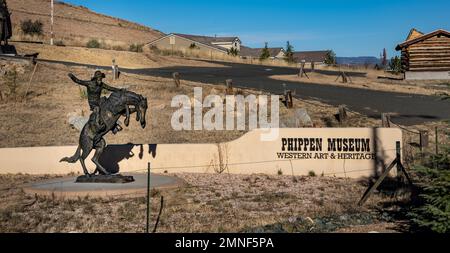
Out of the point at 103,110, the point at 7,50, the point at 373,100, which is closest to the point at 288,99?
the point at 373,100

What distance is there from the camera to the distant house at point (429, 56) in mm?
39094

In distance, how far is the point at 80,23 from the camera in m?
91.0

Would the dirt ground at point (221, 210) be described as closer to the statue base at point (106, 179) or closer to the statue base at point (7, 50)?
the statue base at point (106, 179)

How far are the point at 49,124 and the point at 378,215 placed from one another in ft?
52.1

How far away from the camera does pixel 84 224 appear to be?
10102 mm

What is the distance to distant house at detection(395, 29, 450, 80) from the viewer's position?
39.1 meters

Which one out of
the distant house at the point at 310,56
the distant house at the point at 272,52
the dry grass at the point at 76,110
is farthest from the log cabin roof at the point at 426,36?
the distant house at the point at 272,52

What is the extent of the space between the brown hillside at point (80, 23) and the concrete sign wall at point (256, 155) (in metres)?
59.4

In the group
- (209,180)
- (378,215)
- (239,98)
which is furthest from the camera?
(239,98)

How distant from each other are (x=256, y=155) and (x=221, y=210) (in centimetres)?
526

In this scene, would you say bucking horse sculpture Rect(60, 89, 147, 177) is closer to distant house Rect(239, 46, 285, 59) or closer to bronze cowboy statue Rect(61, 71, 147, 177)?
bronze cowboy statue Rect(61, 71, 147, 177)

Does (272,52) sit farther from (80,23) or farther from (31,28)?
(31,28)
